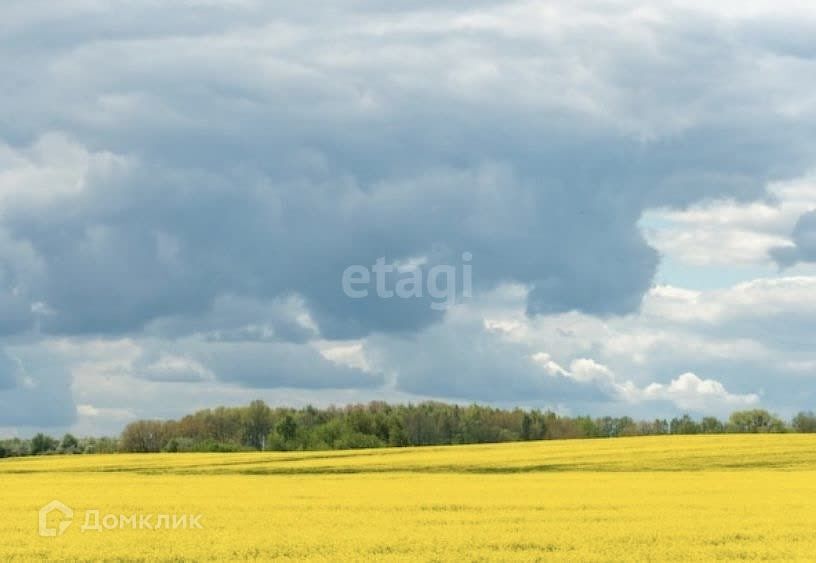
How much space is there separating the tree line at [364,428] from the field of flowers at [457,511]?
2479 inches

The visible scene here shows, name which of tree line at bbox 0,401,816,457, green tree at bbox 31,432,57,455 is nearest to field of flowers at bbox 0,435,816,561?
tree line at bbox 0,401,816,457

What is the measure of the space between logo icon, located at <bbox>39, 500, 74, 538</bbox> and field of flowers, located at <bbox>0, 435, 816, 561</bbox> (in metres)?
0.24

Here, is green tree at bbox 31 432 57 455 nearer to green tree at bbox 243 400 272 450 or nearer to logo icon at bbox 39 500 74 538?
green tree at bbox 243 400 272 450

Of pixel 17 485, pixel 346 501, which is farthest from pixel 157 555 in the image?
pixel 17 485

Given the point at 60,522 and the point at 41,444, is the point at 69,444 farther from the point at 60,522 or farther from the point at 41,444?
the point at 60,522

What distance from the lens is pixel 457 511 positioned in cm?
3747

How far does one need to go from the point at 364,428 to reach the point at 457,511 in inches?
4147

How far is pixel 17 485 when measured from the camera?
59.6m

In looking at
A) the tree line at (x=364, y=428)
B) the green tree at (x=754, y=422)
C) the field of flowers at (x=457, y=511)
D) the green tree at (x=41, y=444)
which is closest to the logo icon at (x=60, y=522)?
Result: the field of flowers at (x=457, y=511)

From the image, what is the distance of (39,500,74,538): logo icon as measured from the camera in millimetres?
31845

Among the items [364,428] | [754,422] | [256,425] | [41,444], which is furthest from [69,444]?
[754,422]

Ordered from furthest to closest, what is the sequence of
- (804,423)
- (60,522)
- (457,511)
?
(804,423)
(457,511)
(60,522)

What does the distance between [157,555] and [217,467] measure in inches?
1930

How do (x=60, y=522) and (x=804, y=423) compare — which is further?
(x=804, y=423)
